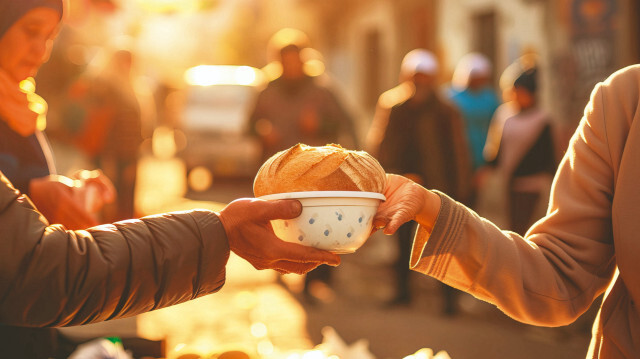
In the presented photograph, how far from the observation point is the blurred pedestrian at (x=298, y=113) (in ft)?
25.0

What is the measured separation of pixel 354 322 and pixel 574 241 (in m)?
4.45

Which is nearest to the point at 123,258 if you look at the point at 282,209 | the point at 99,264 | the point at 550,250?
the point at 99,264

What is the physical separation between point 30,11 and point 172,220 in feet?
2.70

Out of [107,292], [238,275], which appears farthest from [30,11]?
[238,275]

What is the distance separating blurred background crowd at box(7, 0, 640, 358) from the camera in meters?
7.05

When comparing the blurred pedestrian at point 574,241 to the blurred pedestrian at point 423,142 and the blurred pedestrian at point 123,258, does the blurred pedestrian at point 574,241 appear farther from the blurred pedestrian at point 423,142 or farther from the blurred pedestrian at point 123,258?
the blurred pedestrian at point 423,142

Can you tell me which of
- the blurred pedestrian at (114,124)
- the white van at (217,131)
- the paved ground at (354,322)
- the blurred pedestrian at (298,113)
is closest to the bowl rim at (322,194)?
the paved ground at (354,322)

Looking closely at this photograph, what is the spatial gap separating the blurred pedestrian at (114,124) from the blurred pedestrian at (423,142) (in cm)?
329

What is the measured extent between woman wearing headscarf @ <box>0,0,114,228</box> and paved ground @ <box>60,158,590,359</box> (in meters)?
2.17

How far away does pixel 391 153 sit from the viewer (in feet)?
23.6

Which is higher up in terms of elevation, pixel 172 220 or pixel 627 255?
pixel 172 220

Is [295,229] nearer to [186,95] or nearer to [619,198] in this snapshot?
[619,198]

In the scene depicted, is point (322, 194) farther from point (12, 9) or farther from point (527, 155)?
point (527, 155)

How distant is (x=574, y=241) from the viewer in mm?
2217
